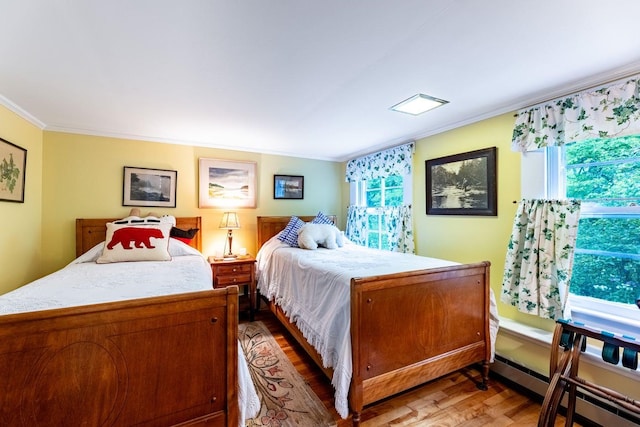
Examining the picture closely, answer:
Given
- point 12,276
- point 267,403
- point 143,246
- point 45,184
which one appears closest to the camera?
point 267,403

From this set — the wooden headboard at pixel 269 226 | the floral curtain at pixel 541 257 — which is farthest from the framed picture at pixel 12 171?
the floral curtain at pixel 541 257

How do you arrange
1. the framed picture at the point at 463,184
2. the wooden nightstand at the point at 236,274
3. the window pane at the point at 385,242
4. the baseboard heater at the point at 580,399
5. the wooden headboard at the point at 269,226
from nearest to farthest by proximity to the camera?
the baseboard heater at the point at 580,399
the framed picture at the point at 463,184
the wooden nightstand at the point at 236,274
the window pane at the point at 385,242
the wooden headboard at the point at 269,226

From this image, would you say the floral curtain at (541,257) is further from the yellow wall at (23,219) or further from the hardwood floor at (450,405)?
the yellow wall at (23,219)

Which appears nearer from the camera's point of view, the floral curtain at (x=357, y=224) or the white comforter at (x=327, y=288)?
the white comforter at (x=327, y=288)

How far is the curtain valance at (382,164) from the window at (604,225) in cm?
137

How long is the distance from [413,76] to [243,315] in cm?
309

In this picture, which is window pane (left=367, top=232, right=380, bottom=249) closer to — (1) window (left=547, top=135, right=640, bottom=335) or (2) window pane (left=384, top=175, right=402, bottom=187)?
(2) window pane (left=384, top=175, right=402, bottom=187)

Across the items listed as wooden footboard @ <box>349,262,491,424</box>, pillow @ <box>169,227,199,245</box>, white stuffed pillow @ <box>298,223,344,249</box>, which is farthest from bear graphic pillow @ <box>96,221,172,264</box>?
wooden footboard @ <box>349,262,491,424</box>

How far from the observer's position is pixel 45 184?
2801 millimetres

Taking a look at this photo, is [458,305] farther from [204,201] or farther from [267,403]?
[204,201]

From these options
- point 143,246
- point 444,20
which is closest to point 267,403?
point 143,246

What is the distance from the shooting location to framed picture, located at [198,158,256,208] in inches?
137

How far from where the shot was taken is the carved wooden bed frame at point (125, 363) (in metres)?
0.95

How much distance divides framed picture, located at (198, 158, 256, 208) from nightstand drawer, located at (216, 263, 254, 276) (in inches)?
34.9
